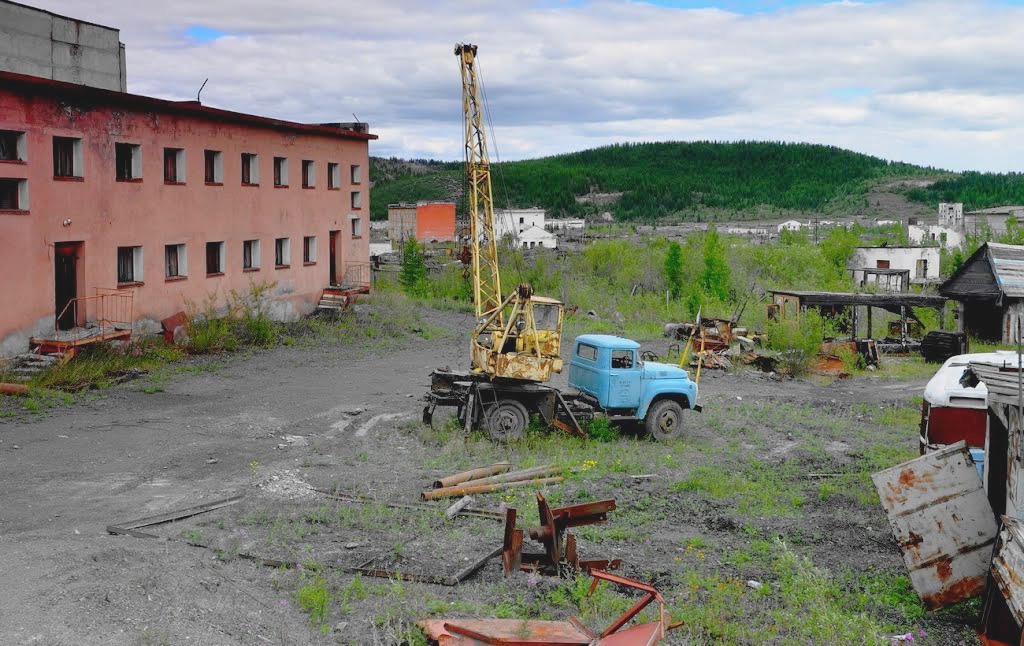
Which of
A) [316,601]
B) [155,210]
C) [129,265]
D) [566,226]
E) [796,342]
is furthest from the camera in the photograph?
[566,226]

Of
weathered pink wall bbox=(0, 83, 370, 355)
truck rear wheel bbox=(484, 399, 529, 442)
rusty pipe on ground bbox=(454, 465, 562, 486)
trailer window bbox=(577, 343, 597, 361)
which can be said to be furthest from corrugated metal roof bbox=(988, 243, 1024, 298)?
weathered pink wall bbox=(0, 83, 370, 355)

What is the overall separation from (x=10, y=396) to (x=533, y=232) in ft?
220

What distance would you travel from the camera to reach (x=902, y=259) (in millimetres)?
59188

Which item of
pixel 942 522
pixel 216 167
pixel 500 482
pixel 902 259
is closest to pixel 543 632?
pixel 942 522

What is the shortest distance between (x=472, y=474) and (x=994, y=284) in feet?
74.8

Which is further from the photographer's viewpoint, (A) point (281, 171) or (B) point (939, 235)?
(B) point (939, 235)

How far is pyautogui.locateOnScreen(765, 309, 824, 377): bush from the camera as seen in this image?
29964mm

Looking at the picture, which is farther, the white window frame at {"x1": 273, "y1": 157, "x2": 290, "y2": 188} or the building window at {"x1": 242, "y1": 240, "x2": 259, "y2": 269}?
the white window frame at {"x1": 273, "y1": 157, "x2": 290, "y2": 188}

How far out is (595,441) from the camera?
18.6m

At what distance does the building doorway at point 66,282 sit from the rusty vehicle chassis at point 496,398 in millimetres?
10732

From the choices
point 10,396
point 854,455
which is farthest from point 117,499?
point 854,455

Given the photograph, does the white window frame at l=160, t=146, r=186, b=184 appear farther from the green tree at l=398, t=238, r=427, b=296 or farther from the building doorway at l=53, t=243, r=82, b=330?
the green tree at l=398, t=238, r=427, b=296

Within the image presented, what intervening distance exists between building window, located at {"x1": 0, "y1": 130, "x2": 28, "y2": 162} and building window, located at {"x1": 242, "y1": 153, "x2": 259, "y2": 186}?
9.96 m

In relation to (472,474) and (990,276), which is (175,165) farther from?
(990,276)
